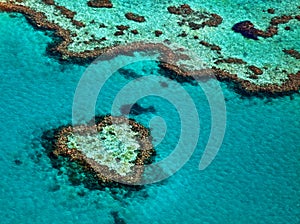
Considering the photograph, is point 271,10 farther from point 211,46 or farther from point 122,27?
point 122,27

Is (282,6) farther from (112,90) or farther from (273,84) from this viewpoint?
(112,90)

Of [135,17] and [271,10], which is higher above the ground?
[271,10]

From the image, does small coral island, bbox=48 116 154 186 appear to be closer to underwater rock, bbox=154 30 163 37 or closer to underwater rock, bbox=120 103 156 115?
underwater rock, bbox=120 103 156 115

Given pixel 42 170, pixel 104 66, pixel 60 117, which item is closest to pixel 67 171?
pixel 42 170

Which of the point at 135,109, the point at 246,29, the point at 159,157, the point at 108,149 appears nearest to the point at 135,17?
the point at 246,29

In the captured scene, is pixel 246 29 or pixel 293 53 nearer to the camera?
pixel 293 53

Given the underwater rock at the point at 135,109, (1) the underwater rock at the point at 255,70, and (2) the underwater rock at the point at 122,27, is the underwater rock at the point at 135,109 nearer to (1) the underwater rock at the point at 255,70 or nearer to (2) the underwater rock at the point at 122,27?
(1) the underwater rock at the point at 255,70
